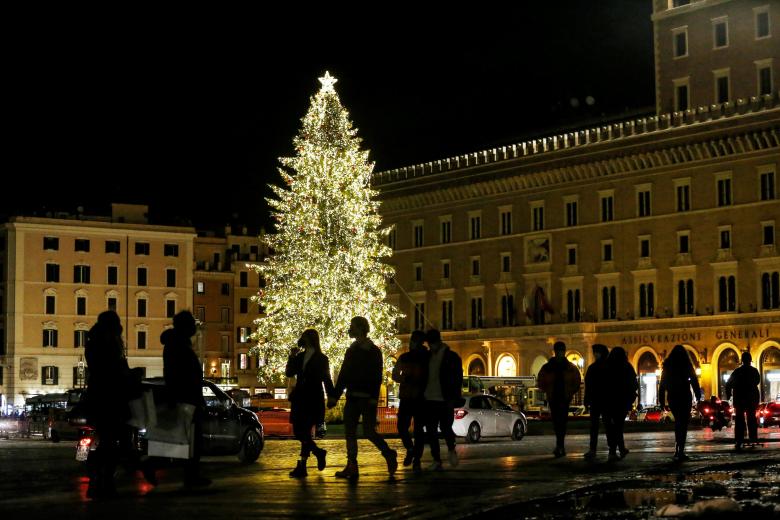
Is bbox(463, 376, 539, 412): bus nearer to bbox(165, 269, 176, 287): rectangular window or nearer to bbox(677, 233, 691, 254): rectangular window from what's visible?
bbox(677, 233, 691, 254): rectangular window

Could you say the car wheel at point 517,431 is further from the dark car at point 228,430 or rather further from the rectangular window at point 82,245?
the rectangular window at point 82,245

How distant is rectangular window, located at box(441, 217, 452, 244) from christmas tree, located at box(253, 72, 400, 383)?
112ft

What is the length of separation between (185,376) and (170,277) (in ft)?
278

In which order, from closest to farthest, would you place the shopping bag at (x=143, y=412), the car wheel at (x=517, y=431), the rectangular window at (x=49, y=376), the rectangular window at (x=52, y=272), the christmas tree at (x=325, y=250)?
the shopping bag at (x=143, y=412) < the car wheel at (x=517, y=431) < the christmas tree at (x=325, y=250) < the rectangular window at (x=49, y=376) < the rectangular window at (x=52, y=272)

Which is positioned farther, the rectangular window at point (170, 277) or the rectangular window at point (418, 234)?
the rectangular window at point (170, 277)

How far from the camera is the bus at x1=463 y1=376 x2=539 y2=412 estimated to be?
6956 cm

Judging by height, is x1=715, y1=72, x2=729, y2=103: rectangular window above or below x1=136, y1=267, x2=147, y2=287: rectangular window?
above

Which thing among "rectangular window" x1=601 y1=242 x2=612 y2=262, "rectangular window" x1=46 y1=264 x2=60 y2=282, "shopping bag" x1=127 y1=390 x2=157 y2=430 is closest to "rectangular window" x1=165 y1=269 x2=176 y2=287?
"rectangular window" x1=46 y1=264 x2=60 y2=282

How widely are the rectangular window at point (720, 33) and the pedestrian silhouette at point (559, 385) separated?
171 ft

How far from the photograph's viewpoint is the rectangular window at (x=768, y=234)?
65688 mm

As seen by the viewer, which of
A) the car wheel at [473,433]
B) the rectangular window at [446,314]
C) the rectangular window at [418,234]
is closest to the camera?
the car wheel at [473,433]

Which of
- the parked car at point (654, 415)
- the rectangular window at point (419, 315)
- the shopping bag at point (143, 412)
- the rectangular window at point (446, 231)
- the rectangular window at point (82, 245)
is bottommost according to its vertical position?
the parked car at point (654, 415)

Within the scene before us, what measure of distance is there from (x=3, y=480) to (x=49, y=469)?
2.91 m

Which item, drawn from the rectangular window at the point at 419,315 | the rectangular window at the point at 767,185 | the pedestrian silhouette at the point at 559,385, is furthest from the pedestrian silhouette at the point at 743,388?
the rectangular window at the point at 419,315
